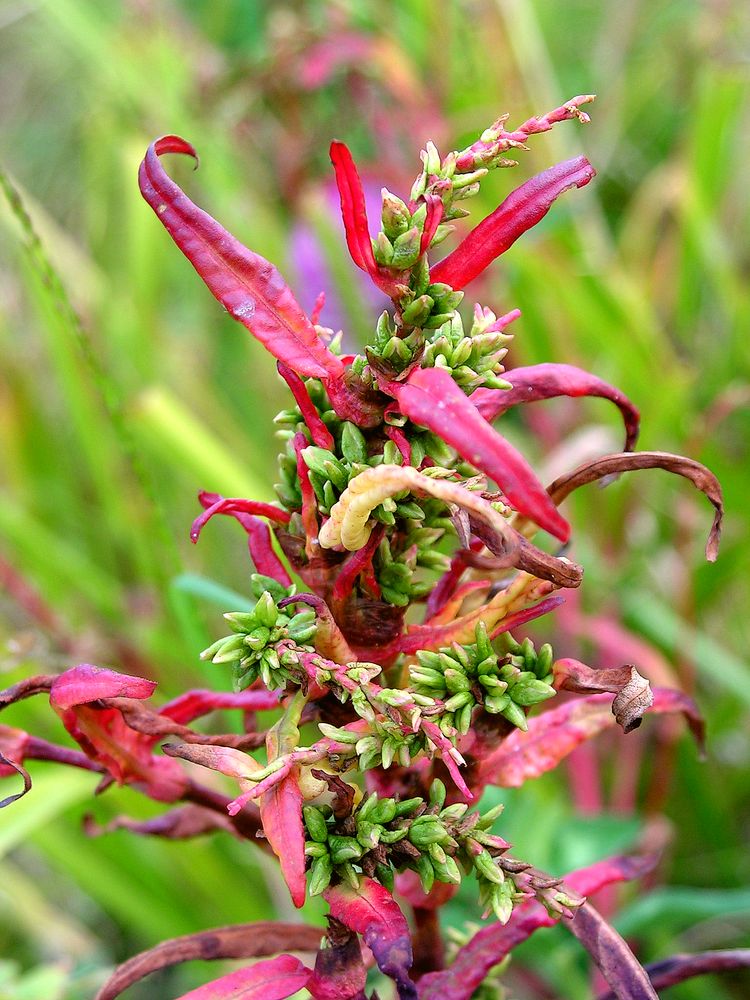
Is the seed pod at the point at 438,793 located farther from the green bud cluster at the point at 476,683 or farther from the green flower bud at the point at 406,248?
the green flower bud at the point at 406,248

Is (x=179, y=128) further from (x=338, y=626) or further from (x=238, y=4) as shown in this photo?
(x=338, y=626)

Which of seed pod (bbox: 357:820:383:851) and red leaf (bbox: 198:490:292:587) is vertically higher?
red leaf (bbox: 198:490:292:587)

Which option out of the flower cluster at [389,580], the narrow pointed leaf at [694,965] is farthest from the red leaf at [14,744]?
the narrow pointed leaf at [694,965]

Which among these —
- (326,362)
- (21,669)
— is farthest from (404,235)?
(21,669)

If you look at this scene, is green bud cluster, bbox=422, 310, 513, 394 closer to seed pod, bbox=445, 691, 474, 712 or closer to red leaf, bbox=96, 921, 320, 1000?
seed pod, bbox=445, 691, 474, 712

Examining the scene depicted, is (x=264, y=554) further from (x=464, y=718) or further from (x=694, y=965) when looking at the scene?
(x=694, y=965)

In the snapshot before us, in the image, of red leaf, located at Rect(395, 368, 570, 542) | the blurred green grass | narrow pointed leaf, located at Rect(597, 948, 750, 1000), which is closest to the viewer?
red leaf, located at Rect(395, 368, 570, 542)

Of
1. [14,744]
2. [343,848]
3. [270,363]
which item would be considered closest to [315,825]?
[343,848]

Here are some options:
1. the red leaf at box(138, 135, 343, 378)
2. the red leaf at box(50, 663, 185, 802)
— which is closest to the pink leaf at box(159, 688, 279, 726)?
the red leaf at box(50, 663, 185, 802)
